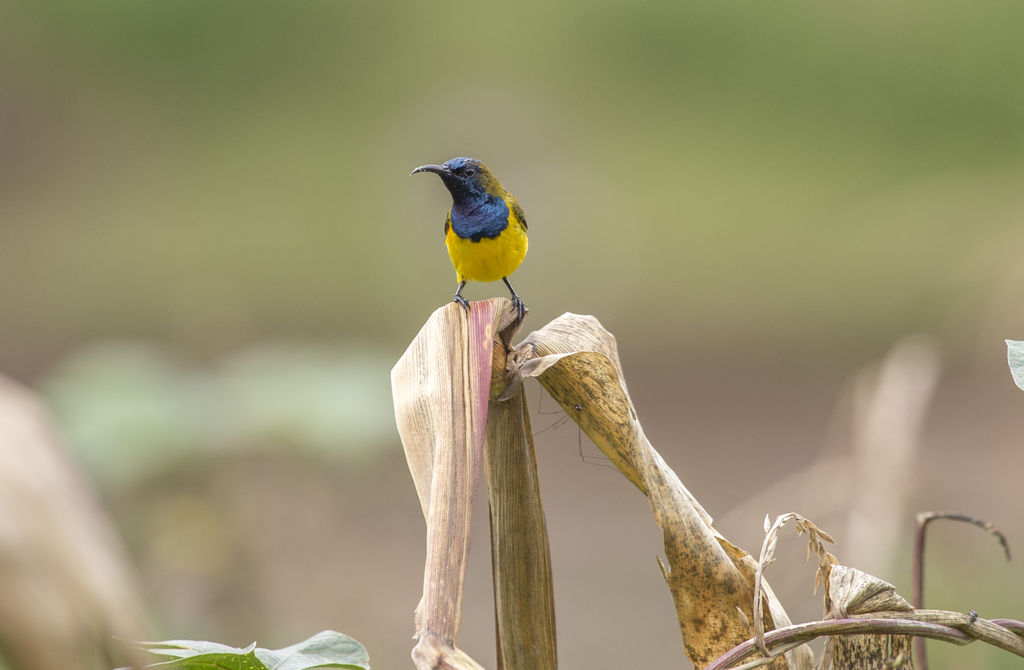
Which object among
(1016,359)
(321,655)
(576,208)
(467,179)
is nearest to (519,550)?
(321,655)

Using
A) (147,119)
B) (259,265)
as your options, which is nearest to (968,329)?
(259,265)

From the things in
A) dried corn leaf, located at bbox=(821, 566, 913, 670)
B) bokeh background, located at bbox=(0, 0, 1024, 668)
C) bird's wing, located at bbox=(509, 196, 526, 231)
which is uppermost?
bokeh background, located at bbox=(0, 0, 1024, 668)

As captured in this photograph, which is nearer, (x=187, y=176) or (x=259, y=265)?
(x=259, y=265)

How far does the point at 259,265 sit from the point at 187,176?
2.31 metres

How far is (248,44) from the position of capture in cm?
955

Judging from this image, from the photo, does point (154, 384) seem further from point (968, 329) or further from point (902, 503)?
point (968, 329)

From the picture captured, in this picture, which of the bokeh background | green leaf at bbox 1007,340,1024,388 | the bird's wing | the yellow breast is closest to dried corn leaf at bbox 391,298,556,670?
green leaf at bbox 1007,340,1024,388

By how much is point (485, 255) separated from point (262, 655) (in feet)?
4.27

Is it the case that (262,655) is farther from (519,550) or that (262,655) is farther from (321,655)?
(519,550)

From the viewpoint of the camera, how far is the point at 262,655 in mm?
749

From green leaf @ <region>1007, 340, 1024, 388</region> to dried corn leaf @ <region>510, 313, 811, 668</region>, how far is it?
262 millimetres

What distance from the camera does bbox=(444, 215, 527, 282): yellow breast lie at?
1.98 metres

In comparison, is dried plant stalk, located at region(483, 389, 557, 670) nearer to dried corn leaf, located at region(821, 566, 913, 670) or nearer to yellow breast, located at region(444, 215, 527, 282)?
dried corn leaf, located at region(821, 566, 913, 670)

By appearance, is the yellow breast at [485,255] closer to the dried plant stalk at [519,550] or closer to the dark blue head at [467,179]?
the dark blue head at [467,179]
